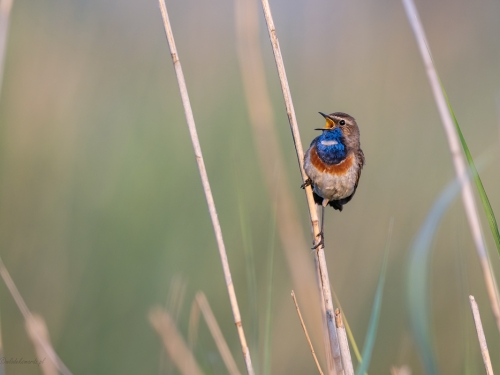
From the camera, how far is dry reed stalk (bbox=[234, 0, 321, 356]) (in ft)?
8.88

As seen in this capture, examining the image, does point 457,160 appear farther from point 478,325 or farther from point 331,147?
point 331,147

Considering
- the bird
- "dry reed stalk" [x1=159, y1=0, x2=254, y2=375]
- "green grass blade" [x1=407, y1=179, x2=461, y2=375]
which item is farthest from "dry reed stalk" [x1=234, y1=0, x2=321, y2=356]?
"green grass blade" [x1=407, y1=179, x2=461, y2=375]

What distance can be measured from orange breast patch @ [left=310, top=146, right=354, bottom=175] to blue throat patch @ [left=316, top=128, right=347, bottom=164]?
21mm

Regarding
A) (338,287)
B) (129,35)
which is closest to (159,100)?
(129,35)

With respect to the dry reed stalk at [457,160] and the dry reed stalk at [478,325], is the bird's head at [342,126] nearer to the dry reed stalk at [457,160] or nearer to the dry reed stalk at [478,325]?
the dry reed stalk at [457,160]

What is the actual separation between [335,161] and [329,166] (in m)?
0.07

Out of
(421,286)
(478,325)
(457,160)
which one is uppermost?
(457,160)

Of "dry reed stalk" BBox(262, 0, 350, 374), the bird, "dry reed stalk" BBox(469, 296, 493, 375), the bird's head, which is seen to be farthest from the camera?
the bird's head

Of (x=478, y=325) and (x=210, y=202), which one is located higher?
(x=210, y=202)

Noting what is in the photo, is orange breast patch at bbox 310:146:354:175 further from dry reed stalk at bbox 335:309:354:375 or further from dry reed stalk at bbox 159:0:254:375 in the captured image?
dry reed stalk at bbox 335:309:354:375

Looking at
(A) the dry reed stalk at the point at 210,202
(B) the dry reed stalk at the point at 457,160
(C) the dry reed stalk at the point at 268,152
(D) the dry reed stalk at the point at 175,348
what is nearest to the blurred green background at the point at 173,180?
(C) the dry reed stalk at the point at 268,152

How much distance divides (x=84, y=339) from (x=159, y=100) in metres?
1.72

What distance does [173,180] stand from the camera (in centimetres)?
360

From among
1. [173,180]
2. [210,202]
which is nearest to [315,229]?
[210,202]
